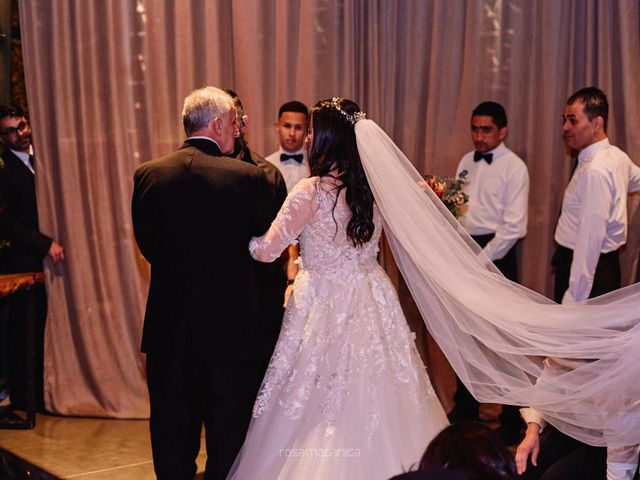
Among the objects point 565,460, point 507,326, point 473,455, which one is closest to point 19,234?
point 507,326

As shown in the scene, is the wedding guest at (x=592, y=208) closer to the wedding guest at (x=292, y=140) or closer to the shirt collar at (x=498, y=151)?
the shirt collar at (x=498, y=151)

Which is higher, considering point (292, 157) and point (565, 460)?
point (292, 157)

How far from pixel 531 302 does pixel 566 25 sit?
2.44 meters

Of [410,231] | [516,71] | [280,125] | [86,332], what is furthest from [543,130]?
[86,332]

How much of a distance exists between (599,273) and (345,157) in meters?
1.80

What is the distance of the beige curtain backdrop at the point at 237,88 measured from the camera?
200 inches

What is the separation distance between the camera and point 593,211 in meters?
4.33

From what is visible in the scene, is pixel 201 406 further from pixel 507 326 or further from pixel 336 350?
pixel 507 326

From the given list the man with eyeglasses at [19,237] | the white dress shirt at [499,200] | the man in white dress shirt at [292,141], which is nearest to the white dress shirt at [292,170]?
the man in white dress shirt at [292,141]

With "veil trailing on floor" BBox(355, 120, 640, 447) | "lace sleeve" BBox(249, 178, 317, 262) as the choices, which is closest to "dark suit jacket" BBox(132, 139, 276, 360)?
"lace sleeve" BBox(249, 178, 317, 262)

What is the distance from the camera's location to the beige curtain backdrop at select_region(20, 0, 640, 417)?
16.6 feet

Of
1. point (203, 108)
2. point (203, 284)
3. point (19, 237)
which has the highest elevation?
point (203, 108)

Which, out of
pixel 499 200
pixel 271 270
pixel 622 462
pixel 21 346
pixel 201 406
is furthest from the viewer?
pixel 21 346

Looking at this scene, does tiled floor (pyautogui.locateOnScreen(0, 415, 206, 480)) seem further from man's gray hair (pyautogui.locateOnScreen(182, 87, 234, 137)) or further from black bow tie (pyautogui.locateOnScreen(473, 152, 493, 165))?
black bow tie (pyautogui.locateOnScreen(473, 152, 493, 165))
